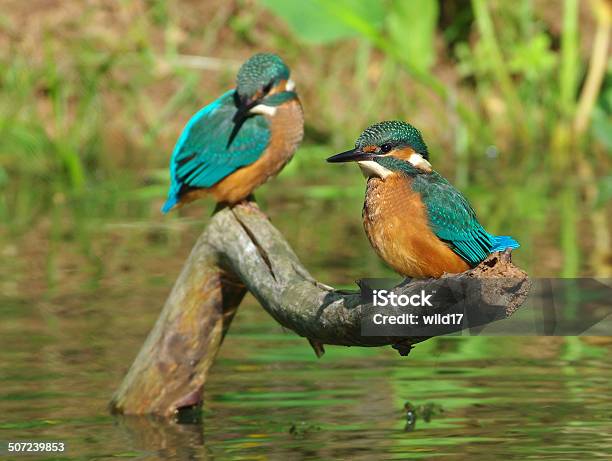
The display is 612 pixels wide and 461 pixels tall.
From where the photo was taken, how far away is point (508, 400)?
644 centimetres

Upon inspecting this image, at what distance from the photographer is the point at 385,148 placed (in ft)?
15.4

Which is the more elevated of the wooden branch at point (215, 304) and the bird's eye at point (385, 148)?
the bird's eye at point (385, 148)

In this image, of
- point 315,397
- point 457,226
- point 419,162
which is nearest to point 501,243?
point 457,226

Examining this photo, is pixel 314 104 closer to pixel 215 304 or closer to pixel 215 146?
pixel 215 146

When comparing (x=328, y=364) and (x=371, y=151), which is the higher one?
(x=371, y=151)

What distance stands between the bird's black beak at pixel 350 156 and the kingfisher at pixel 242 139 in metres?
1.52

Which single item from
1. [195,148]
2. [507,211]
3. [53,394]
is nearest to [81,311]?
[53,394]

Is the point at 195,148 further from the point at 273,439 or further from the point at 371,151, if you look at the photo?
the point at 371,151

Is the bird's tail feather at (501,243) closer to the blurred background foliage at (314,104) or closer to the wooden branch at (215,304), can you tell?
the wooden branch at (215,304)

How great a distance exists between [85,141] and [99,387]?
5.90m

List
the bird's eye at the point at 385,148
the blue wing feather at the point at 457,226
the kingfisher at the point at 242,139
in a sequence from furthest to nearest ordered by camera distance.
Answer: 1. the kingfisher at the point at 242,139
2. the bird's eye at the point at 385,148
3. the blue wing feather at the point at 457,226

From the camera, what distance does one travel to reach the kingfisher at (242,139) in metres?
6.21

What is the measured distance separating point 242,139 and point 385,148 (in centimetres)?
162

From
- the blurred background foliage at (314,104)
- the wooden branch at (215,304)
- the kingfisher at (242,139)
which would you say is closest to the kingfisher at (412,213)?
the wooden branch at (215,304)
